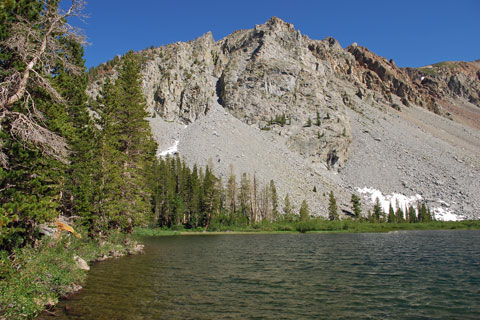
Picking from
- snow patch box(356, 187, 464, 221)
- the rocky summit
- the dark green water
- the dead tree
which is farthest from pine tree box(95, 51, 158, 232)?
snow patch box(356, 187, 464, 221)

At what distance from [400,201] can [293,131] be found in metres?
59.2

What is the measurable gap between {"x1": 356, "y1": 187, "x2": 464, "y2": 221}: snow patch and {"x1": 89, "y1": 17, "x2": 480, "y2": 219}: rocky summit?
1.53 ft

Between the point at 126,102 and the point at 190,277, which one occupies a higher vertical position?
the point at 126,102

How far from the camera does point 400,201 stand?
416 ft

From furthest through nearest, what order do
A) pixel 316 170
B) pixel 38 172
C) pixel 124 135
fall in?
pixel 316 170 → pixel 124 135 → pixel 38 172

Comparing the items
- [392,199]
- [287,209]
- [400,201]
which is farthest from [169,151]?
[400,201]

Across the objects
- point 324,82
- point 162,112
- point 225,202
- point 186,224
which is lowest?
point 186,224

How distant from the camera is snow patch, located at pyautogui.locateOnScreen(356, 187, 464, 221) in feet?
392

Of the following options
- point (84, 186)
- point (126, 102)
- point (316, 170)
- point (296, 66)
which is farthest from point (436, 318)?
point (296, 66)

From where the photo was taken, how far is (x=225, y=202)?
316ft

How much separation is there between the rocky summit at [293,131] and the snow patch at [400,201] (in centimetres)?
47

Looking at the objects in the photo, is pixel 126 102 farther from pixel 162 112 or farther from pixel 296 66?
pixel 296 66

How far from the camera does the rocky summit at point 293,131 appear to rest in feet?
403

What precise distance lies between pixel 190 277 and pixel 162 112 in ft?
479
